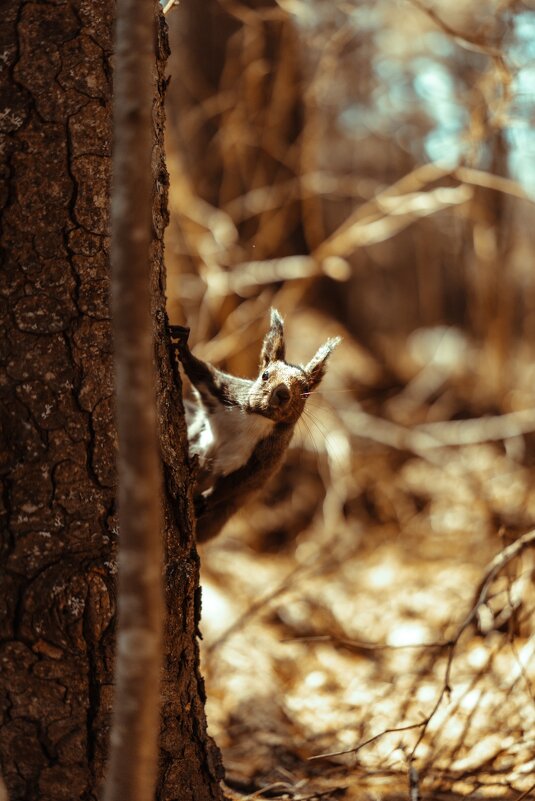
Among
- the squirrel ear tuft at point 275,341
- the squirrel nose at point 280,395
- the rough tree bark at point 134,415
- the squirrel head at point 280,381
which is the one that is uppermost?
the squirrel ear tuft at point 275,341

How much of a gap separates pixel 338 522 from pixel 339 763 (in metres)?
2.27

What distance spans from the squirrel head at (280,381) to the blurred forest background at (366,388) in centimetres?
15

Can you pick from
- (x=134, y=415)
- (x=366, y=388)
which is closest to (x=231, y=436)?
(x=134, y=415)

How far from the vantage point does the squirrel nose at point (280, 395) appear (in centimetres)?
204

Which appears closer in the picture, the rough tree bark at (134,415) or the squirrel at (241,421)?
the rough tree bark at (134,415)

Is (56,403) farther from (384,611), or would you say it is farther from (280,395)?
(384,611)

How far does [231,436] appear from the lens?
231 centimetres

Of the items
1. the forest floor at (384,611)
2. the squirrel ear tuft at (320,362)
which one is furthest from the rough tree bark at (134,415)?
the squirrel ear tuft at (320,362)

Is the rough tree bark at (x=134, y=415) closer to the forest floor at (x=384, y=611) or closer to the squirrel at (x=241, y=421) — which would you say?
the forest floor at (x=384, y=611)

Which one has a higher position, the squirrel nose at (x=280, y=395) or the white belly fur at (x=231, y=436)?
→ the white belly fur at (x=231, y=436)

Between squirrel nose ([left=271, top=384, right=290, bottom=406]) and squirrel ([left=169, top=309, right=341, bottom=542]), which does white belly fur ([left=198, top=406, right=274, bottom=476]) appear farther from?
→ squirrel nose ([left=271, top=384, right=290, bottom=406])

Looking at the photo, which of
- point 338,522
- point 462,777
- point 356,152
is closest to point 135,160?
point 462,777

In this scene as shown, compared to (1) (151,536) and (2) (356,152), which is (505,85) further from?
(2) (356,152)

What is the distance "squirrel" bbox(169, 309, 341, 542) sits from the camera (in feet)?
6.98
